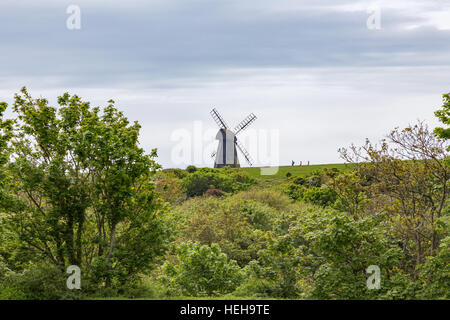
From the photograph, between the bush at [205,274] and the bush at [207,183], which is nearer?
the bush at [205,274]

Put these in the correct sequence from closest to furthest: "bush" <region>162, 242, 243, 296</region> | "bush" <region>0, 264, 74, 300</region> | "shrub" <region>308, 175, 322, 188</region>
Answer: "bush" <region>0, 264, 74, 300</region> → "bush" <region>162, 242, 243, 296</region> → "shrub" <region>308, 175, 322, 188</region>

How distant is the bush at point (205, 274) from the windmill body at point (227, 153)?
77.2 m

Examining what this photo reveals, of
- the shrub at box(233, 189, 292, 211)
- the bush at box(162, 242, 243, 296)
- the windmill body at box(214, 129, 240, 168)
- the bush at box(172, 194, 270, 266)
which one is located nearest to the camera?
the bush at box(162, 242, 243, 296)

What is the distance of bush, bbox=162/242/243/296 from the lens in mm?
22016

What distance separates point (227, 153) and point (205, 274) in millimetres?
79823

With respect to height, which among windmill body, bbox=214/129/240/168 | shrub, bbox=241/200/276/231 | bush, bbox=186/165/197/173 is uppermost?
windmill body, bbox=214/129/240/168

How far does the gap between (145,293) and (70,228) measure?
4.05m

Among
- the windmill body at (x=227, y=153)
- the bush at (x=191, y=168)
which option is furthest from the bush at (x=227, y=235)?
the windmill body at (x=227, y=153)

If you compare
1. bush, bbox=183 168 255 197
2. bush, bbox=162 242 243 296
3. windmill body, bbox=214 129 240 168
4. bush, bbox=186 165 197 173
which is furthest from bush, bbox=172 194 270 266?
windmill body, bbox=214 129 240 168

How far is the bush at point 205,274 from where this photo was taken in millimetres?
22016

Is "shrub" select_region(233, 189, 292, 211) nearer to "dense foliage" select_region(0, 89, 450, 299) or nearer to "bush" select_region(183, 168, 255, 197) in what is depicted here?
"bush" select_region(183, 168, 255, 197)

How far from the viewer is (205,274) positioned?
22.5 m

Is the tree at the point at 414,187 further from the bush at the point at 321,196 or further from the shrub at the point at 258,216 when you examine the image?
the bush at the point at 321,196

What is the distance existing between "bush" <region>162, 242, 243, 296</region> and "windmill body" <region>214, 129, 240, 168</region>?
7718cm
